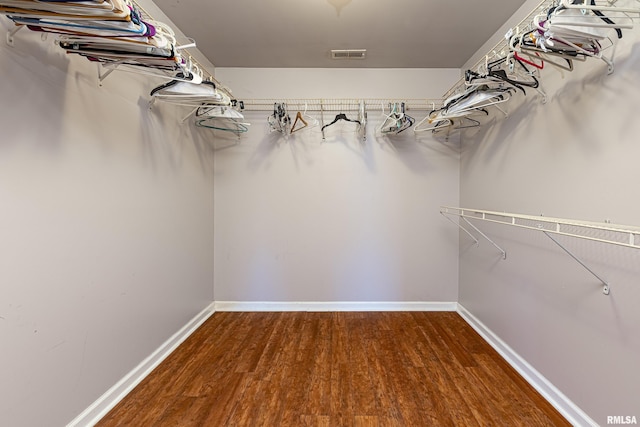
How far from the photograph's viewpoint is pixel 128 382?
165cm

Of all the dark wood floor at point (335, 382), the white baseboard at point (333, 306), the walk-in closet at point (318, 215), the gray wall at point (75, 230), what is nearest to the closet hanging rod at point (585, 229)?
the walk-in closet at point (318, 215)

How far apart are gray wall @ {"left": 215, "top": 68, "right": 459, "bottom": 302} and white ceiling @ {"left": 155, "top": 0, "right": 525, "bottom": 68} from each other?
0.70 feet

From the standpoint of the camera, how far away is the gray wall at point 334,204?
2.78 metres

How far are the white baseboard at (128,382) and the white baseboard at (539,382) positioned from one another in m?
2.65

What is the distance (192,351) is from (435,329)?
86.0 inches

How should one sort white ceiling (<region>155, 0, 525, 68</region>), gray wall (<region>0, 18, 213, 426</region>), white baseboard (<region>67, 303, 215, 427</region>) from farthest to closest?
white ceiling (<region>155, 0, 525, 68</region>) < white baseboard (<region>67, 303, 215, 427</region>) < gray wall (<region>0, 18, 213, 426</region>)

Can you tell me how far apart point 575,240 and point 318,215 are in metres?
2.03

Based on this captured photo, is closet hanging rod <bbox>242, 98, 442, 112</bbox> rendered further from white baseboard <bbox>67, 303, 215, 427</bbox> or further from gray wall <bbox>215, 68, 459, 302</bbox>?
white baseboard <bbox>67, 303, 215, 427</bbox>

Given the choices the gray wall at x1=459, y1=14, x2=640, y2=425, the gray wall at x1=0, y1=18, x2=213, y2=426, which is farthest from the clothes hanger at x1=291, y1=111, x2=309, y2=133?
the gray wall at x1=459, y1=14, x2=640, y2=425

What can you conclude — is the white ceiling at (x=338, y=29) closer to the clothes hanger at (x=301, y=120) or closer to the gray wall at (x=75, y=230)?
the clothes hanger at (x=301, y=120)

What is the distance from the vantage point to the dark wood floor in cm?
145
